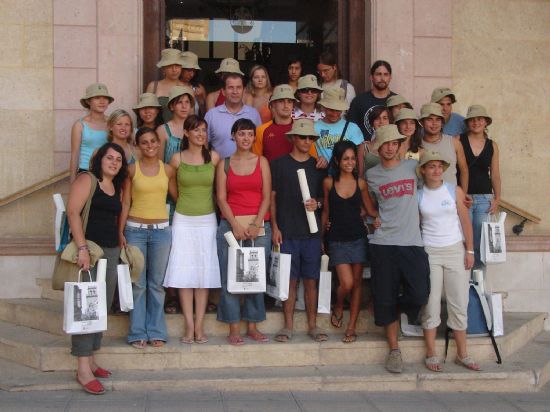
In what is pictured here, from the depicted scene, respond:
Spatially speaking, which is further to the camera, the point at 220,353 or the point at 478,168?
the point at 478,168

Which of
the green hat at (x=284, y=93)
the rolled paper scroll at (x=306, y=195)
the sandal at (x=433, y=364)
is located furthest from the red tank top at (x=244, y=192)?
the sandal at (x=433, y=364)

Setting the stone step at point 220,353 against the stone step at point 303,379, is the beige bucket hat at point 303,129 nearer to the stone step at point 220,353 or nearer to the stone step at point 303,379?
the stone step at point 220,353

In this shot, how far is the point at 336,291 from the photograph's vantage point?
7.38m

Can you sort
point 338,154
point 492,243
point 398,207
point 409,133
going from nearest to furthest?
point 398,207 < point 338,154 < point 409,133 < point 492,243

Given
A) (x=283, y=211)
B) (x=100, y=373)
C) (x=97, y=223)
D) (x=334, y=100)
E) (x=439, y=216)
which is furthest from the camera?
(x=334, y=100)

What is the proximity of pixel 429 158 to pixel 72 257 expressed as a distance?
3.12m

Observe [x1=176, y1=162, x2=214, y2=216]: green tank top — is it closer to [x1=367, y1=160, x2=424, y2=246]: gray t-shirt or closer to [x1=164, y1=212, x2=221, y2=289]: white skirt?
[x1=164, y1=212, x2=221, y2=289]: white skirt

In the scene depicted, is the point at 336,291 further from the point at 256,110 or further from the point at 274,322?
the point at 256,110

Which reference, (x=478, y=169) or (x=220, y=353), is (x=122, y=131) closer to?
(x=220, y=353)

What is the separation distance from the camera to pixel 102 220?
622 centimetres

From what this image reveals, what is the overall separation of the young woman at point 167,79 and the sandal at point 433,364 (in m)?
3.40

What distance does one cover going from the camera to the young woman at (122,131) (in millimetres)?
6855

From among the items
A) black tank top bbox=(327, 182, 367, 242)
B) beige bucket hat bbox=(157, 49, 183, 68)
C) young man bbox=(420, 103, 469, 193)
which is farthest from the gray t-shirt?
beige bucket hat bbox=(157, 49, 183, 68)

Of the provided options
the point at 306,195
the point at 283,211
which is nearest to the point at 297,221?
the point at 283,211
